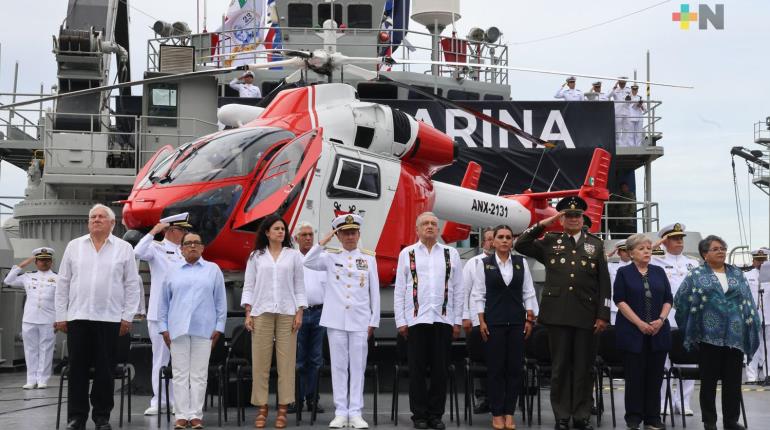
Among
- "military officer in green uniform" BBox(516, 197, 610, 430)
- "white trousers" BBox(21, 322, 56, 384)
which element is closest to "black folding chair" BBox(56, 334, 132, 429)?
"white trousers" BBox(21, 322, 56, 384)

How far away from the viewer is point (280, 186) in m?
11.8

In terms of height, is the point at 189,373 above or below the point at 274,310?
below

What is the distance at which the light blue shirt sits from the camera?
8.98 m

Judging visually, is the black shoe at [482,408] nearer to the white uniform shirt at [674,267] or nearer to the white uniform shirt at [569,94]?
the white uniform shirt at [674,267]

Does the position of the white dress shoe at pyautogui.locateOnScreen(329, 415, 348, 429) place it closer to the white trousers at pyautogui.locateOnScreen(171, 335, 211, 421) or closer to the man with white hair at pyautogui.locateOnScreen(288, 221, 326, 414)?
the man with white hair at pyautogui.locateOnScreen(288, 221, 326, 414)

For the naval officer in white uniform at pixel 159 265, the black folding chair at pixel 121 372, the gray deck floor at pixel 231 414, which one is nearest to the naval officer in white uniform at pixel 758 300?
the gray deck floor at pixel 231 414

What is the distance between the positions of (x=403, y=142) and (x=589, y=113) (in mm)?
10201

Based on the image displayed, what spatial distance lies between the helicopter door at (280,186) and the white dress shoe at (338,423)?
312 cm

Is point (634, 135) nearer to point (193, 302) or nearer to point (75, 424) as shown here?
point (193, 302)

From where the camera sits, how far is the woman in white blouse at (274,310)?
30.1 ft

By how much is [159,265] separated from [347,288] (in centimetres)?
184

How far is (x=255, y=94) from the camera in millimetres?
22234

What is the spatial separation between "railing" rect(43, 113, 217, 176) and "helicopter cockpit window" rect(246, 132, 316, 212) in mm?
6839

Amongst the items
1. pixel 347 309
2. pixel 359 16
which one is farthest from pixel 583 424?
pixel 359 16
